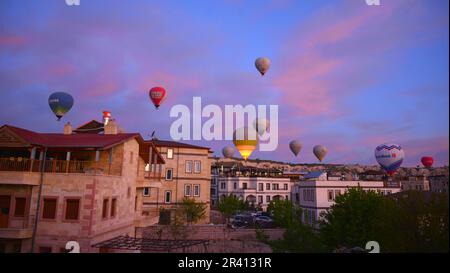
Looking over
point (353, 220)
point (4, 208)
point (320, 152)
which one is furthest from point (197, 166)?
point (4, 208)

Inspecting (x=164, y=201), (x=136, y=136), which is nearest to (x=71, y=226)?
(x=136, y=136)

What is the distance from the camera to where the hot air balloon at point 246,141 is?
142 ft

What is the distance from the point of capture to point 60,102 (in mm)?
29156

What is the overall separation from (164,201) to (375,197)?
30214 millimetres

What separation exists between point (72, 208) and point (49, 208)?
1523 mm

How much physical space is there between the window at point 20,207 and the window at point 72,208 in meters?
2.71

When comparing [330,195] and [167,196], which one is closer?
[330,195]

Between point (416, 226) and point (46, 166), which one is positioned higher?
point (46, 166)

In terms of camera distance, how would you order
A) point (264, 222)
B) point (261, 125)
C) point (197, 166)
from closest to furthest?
point (261, 125)
point (197, 166)
point (264, 222)

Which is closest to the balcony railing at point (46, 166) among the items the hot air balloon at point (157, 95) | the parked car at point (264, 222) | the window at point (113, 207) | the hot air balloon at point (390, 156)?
the window at point (113, 207)

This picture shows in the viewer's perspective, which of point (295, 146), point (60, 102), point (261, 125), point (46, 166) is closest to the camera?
point (46, 166)

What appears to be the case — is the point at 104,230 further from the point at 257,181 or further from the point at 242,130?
the point at 257,181

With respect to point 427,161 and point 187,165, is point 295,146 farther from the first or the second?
point 427,161
